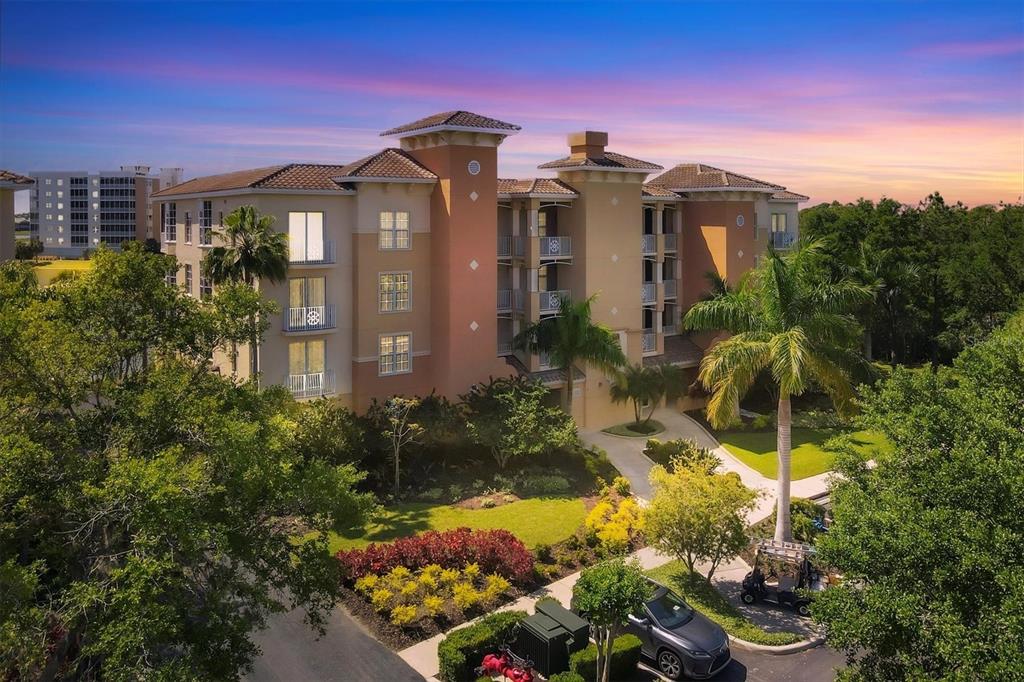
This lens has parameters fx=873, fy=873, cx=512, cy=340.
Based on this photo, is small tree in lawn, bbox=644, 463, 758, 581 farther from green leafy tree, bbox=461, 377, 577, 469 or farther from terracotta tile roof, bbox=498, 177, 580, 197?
terracotta tile roof, bbox=498, 177, 580, 197

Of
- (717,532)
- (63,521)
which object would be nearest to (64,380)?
(63,521)

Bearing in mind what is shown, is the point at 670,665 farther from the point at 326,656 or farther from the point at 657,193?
the point at 657,193

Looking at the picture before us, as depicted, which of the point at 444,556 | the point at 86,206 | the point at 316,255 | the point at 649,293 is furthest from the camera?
the point at 86,206

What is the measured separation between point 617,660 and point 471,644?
3.29 m

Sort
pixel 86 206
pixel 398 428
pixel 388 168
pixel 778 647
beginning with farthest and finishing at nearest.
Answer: pixel 86 206 → pixel 388 168 → pixel 398 428 → pixel 778 647

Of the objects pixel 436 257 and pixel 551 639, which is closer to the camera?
pixel 551 639

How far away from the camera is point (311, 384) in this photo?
33594 millimetres

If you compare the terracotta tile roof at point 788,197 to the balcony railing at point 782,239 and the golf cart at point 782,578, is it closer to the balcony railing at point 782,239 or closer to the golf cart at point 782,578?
the balcony railing at point 782,239

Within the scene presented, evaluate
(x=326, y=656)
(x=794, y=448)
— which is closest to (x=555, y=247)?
(x=794, y=448)

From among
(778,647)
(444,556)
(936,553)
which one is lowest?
(778,647)

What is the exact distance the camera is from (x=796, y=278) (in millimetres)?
26812

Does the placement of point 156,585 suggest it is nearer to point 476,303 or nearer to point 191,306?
point 191,306

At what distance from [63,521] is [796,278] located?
21.0 metres

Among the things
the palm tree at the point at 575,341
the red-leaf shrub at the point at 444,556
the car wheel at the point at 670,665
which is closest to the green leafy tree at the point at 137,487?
the red-leaf shrub at the point at 444,556
